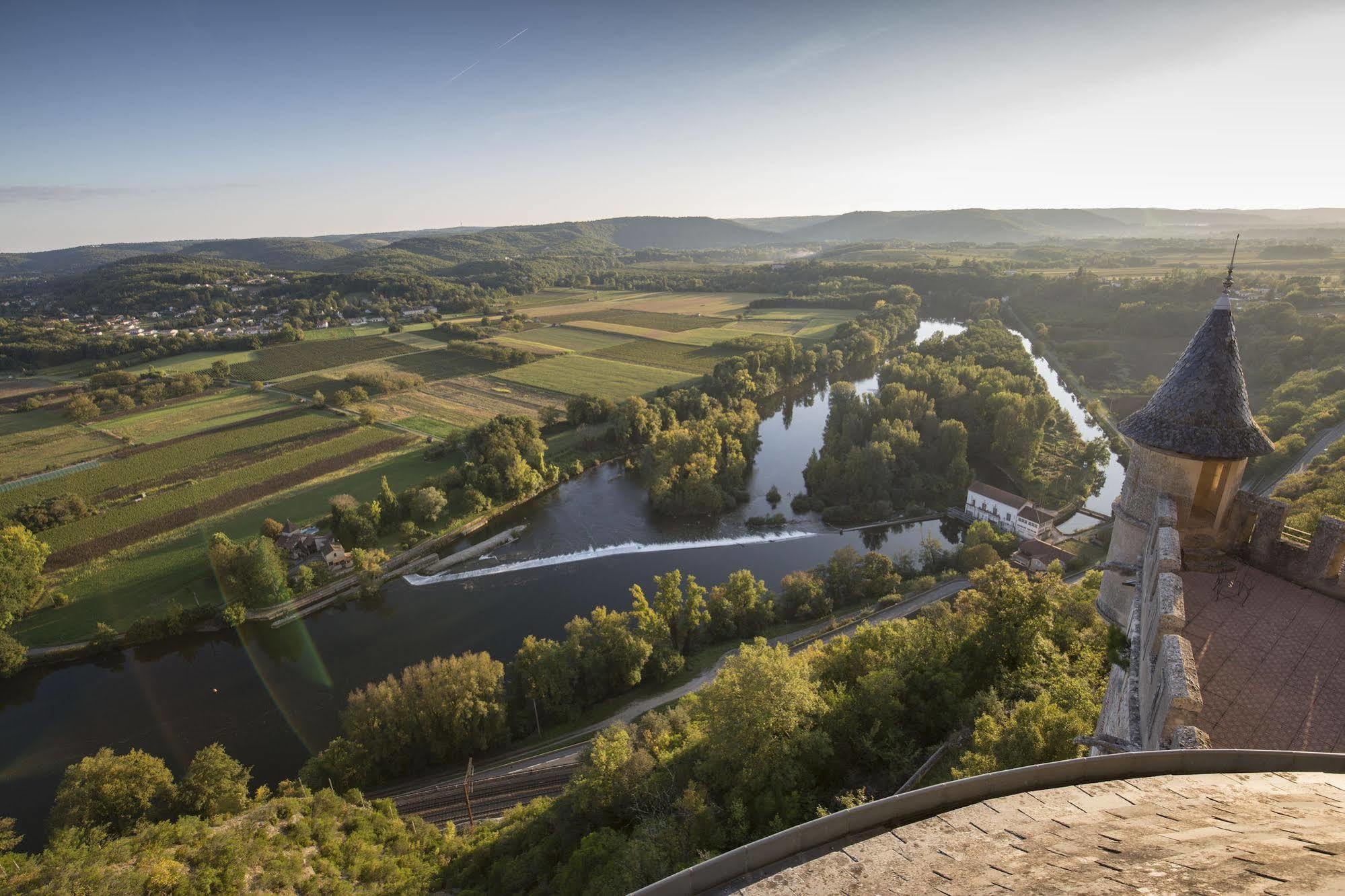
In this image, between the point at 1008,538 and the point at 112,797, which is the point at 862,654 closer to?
the point at 1008,538

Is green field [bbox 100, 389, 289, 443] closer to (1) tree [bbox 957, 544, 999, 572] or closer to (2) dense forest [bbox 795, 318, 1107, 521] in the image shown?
(2) dense forest [bbox 795, 318, 1107, 521]

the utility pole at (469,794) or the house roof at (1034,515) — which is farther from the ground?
the house roof at (1034,515)

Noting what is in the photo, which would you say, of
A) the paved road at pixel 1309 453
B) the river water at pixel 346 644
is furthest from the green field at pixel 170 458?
the paved road at pixel 1309 453

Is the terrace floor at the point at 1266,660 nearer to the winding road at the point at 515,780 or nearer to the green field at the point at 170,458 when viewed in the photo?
the winding road at the point at 515,780

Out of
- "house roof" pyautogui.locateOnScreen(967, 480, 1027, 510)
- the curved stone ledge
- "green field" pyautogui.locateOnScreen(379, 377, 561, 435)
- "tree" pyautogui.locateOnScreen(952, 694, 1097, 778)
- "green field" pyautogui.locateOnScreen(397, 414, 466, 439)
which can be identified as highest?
the curved stone ledge

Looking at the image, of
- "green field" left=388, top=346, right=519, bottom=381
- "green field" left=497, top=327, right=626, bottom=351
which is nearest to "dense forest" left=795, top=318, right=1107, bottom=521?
"green field" left=497, top=327, right=626, bottom=351
